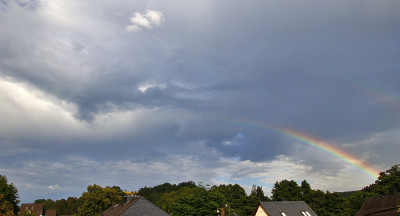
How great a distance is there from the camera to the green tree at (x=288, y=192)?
10119 centimetres

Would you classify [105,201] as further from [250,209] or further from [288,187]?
[288,187]

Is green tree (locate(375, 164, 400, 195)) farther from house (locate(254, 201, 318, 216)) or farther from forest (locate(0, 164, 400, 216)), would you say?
house (locate(254, 201, 318, 216))

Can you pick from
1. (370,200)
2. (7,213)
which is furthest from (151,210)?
(370,200)

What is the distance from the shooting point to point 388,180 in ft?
299

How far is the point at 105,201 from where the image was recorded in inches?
2982

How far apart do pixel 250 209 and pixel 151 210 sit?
5031 cm

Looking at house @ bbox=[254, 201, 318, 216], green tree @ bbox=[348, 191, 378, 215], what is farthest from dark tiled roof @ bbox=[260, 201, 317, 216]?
green tree @ bbox=[348, 191, 378, 215]

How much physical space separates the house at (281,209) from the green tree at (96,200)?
39543 millimetres

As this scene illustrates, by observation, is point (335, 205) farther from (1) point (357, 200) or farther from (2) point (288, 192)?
(1) point (357, 200)

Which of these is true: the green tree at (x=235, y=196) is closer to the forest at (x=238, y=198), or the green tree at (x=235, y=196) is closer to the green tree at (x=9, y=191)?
the forest at (x=238, y=198)

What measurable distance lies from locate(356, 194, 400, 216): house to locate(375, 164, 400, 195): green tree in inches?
1301

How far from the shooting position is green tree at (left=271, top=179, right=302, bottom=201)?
332 ft

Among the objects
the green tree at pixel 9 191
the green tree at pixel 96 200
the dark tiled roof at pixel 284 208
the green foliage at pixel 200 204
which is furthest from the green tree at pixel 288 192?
the green tree at pixel 9 191

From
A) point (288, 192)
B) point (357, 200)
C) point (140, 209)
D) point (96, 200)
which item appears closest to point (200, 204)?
point (140, 209)
